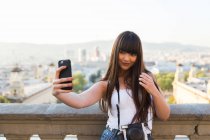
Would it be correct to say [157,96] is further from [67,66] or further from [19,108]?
[19,108]

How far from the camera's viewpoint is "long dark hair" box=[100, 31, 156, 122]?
2281 mm

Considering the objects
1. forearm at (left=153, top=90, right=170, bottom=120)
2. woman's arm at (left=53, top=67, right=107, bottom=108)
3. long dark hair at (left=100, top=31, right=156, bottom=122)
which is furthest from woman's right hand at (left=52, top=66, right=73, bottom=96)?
forearm at (left=153, top=90, right=170, bottom=120)

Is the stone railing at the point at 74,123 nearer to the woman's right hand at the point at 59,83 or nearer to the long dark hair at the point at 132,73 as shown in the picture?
the long dark hair at the point at 132,73

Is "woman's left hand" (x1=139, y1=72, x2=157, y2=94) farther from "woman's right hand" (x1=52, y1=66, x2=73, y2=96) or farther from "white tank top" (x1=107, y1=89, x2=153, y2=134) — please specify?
"woman's right hand" (x1=52, y1=66, x2=73, y2=96)

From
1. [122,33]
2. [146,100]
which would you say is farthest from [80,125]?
[122,33]

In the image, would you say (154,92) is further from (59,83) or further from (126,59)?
(59,83)

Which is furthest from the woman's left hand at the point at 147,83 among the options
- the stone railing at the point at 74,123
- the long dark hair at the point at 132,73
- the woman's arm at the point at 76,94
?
the stone railing at the point at 74,123

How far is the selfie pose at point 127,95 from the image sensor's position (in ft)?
7.42

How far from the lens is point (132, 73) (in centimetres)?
238

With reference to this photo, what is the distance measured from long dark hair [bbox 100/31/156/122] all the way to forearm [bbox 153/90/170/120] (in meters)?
0.06

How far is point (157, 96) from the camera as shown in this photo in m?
2.25

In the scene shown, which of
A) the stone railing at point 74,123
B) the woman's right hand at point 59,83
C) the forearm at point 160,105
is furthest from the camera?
the stone railing at point 74,123

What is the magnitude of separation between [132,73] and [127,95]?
15 cm

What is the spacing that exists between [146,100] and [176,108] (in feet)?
1.73
